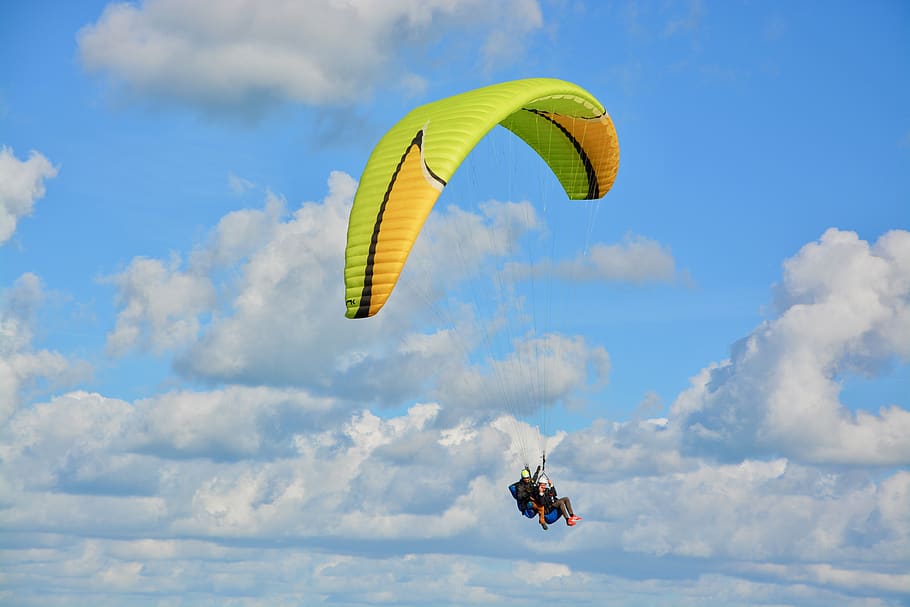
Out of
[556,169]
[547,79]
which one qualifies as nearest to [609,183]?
[556,169]

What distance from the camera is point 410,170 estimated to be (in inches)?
1120

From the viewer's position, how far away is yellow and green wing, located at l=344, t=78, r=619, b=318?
88.6 ft

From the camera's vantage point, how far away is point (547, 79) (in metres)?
32.5

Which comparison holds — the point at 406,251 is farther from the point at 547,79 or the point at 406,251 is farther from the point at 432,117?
the point at 547,79

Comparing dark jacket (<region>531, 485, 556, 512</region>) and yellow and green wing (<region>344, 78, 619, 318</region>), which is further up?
yellow and green wing (<region>344, 78, 619, 318</region>)

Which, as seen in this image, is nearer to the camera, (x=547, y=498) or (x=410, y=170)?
(x=410, y=170)

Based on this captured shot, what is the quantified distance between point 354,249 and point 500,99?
502 centimetres

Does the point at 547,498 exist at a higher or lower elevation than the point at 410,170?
lower

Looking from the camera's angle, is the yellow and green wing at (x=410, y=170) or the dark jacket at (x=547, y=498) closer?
the yellow and green wing at (x=410, y=170)

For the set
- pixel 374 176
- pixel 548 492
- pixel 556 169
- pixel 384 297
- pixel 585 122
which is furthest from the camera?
pixel 556 169

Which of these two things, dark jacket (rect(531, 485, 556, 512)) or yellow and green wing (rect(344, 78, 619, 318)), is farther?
dark jacket (rect(531, 485, 556, 512))

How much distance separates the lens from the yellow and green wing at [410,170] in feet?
88.6

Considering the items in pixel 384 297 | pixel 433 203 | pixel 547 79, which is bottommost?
pixel 384 297

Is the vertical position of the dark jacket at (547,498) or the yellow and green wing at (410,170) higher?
the yellow and green wing at (410,170)
